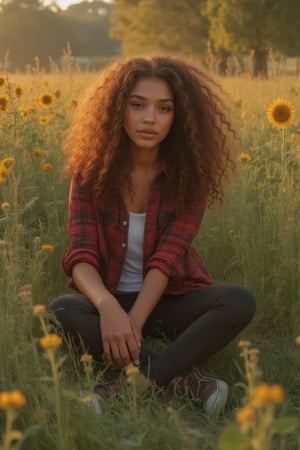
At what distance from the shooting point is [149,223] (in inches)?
99.6

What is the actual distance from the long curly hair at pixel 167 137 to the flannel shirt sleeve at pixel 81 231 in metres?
0.05

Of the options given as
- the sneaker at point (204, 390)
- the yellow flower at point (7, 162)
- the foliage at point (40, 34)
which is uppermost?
the foliage at point (40, 34)

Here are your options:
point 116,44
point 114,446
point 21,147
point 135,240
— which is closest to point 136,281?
point 135,240

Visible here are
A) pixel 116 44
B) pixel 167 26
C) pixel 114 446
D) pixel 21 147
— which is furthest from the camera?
pixel 116 44

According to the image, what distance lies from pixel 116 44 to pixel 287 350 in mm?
55515

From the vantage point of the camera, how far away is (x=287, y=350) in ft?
8.79

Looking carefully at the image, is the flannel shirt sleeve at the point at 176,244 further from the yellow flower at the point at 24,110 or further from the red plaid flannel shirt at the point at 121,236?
the yellow flower at the point at 24,110

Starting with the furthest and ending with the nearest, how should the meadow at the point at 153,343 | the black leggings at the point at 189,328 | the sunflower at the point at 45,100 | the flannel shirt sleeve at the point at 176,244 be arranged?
1. the sunflower at the point at 45,100
2. the flannel shirt sleeve at the point at 176,244
3. the black leggings at the point at 189,328
4. the meadow at the point at 153,343

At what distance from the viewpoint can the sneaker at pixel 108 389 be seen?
2141mm

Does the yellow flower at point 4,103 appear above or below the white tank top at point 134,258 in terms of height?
above

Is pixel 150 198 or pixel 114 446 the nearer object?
pixel 114 446

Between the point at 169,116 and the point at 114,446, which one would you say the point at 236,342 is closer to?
the point at 169,116

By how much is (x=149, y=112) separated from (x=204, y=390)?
0.93 m

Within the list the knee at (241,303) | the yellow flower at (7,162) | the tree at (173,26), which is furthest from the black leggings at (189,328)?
the tree at (173,26)
